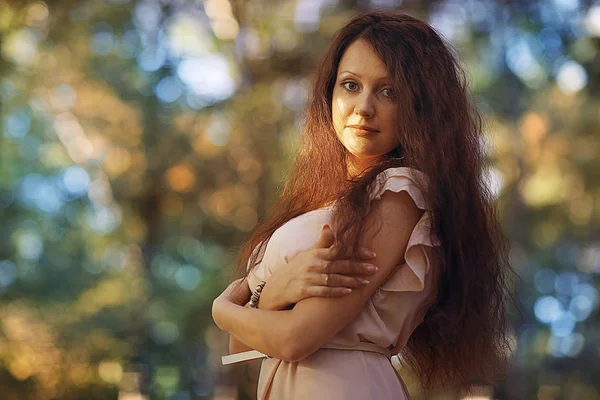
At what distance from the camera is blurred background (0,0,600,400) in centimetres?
867

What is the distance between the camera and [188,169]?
9312 mm

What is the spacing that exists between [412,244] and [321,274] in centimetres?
18

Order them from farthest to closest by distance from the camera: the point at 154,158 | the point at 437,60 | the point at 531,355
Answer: the point at 154,158, the point at 531,355, the point at 437,60

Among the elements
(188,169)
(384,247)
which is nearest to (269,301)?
(384,247)

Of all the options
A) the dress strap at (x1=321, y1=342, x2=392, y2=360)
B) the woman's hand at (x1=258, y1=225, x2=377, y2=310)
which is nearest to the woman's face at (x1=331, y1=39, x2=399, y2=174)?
the woman's hand at (x1=258, y1=225, x2=377, y2=310)

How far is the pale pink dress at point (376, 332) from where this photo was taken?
1.56 m

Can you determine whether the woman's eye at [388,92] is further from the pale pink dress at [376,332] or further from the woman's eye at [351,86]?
the pale pink dress at [376,332]

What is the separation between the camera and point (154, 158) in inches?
364

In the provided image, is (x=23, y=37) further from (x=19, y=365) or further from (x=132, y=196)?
(x=19, y=365)

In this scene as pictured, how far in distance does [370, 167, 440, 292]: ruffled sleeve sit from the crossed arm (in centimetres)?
1

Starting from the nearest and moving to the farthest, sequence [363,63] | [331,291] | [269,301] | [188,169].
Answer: [331,291] → [269,301] → [363,63] → [188,169]

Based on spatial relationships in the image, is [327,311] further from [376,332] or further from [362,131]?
[362,131]

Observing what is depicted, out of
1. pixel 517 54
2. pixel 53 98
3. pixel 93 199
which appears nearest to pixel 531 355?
pixel 517 54

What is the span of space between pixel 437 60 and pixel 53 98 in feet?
29.1
